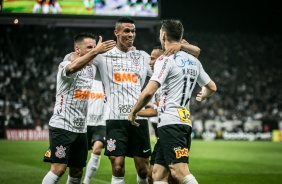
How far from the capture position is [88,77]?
26.4 ft

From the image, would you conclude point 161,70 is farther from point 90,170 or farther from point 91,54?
point 90,170

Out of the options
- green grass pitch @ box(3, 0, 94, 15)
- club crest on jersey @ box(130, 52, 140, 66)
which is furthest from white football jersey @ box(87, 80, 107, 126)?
green grass pitch @ box(3, 0, 94, 15)

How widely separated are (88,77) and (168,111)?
1.91 m

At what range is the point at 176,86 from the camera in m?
6.59

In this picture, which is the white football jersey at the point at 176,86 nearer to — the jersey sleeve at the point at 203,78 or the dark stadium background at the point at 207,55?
the jersey sleeve at the point at 203,78

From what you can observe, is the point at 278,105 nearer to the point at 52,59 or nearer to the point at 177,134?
the point at 52,59

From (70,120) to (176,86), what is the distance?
193 centimetres

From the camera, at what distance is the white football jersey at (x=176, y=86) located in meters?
6.51

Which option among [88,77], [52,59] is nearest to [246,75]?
[52,59]

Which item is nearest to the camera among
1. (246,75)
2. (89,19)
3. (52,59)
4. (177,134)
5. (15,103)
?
(177,134)

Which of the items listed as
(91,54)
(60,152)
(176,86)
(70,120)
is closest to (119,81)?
(70,120)

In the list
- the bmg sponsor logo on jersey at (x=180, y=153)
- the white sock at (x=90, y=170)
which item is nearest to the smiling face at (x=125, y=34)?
the bmg sponsor logo on jersey at (x=180, y=153)

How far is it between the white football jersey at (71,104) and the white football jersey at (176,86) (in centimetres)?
161

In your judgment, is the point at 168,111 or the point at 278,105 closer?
the point at 168,111
